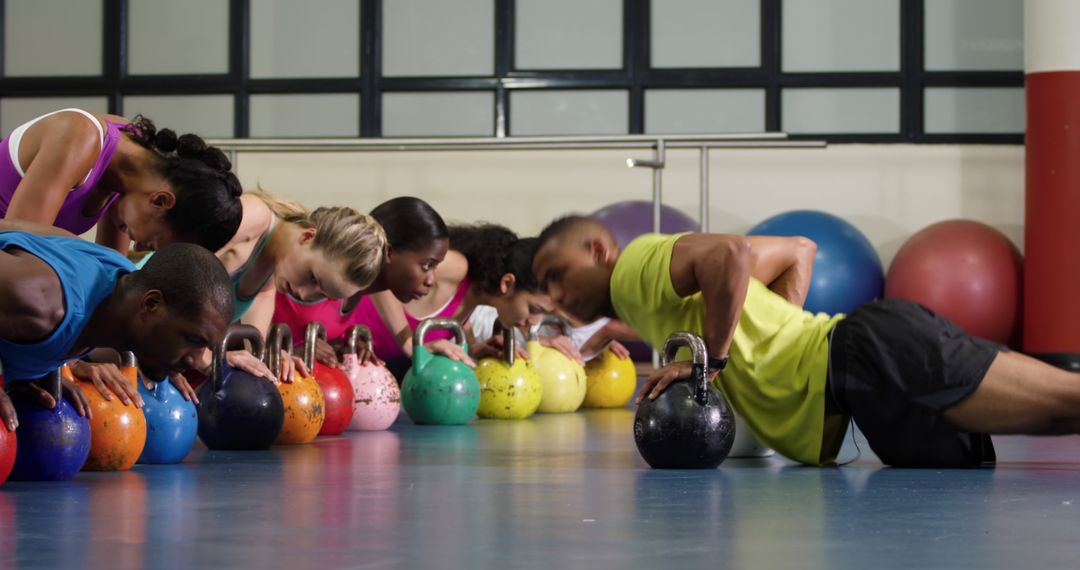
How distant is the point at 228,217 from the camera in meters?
4.14

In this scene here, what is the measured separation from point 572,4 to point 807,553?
32.0ft

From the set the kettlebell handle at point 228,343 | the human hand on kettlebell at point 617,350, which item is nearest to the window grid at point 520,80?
the human hand on kettlebell at point 617,350

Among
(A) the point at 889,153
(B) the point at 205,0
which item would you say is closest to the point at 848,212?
(A) the point at 889,153

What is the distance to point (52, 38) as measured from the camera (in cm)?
1226

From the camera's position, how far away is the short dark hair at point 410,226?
18.5 feet

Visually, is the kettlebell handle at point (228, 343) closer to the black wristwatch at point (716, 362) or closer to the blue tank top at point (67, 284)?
the blue tank top at point (67, 284)

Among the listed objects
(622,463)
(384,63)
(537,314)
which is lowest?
(622,463)

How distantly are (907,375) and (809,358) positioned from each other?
1.01ft

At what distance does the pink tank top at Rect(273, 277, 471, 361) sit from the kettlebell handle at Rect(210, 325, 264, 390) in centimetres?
86

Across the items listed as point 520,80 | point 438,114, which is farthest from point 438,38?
point 520,80

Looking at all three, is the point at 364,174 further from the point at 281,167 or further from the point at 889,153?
the point at 889,153

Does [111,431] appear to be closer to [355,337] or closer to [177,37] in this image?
[355,337]

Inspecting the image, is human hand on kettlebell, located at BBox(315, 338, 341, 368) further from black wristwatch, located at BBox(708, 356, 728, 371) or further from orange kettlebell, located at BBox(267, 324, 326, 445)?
black wristwatch, located at BBox(708, 356, 728, 371)

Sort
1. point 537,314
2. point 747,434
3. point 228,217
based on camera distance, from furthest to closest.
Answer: point 537,314 < point 747,434 < point 228,217
